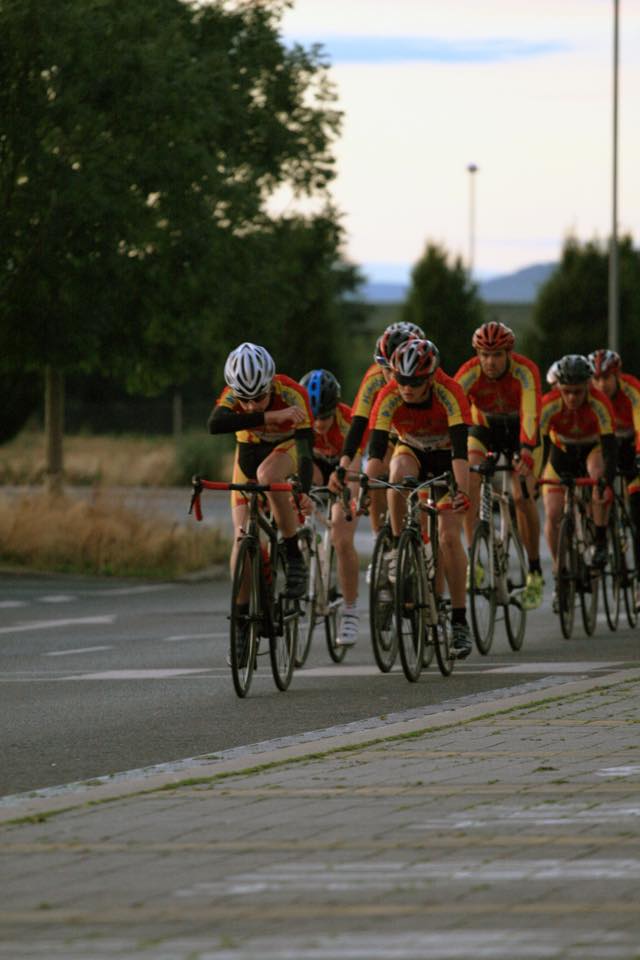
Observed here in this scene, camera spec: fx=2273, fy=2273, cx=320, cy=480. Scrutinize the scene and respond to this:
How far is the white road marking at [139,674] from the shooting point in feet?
42.9

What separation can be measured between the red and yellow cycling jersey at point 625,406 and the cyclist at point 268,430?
526 cm

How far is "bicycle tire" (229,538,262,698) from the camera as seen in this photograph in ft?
37.4

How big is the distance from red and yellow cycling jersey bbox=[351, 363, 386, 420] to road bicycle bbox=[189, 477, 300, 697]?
4.62ft

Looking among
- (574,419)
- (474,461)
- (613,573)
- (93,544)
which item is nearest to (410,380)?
(474,461)

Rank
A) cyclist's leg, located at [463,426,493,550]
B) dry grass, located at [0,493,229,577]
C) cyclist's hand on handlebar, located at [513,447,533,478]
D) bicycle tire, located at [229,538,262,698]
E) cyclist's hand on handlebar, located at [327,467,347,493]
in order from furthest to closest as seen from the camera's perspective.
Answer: dry grass, located at [0,493,229,577], cyclist's leg, located at [463,426,493,550], cyclist's hand on handlebar, located at [513,447,533,478], cyclist's hand on handlebar, located at [327,467,347,493], bicycle tire, located at [229,538,262,698]

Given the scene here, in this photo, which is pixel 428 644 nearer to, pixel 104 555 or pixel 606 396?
pixel 606 396

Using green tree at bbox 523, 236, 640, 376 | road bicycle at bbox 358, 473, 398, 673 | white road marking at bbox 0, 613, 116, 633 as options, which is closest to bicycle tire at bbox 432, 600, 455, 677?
road bicycle at bbox 358, 473, 398, 673

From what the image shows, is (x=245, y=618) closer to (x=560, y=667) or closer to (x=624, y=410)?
(x=560, y=667)

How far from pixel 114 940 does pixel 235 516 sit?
647 centimetres

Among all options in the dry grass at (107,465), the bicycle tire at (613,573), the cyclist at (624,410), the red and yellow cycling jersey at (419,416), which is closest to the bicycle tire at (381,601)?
the red and yellow cycling jersey at (419,416)

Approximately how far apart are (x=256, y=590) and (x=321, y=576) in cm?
205

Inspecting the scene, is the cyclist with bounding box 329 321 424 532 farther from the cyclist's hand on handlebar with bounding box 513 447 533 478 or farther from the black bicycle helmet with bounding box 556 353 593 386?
the black bicycle helmet with bounding box 556 353 593 386

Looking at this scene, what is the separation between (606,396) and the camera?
620 inches

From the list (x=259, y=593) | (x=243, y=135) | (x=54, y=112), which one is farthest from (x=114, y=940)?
(x=243, y=135)
